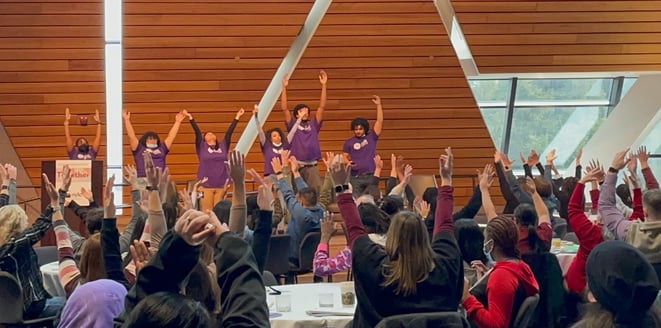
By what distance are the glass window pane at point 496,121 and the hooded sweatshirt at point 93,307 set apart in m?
10.5

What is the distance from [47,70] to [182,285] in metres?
8.25

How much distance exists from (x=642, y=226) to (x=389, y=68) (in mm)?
6486

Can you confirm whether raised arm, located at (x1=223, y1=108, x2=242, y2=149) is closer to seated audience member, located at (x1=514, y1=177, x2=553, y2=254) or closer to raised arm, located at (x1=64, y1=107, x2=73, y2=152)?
raised arm, located at (x1=64, y1=107, x2=73, y2=152)

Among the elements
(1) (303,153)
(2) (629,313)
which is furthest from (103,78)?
(2) (629,313)

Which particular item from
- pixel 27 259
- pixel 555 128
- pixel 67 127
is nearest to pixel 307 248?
pixel 27 259

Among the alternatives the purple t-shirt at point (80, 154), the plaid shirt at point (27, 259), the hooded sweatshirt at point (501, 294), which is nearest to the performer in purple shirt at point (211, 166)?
the purple t-shirt at point (80, 154)

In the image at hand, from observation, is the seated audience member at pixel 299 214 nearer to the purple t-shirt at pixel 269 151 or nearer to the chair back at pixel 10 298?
the chair back at pixel 10 298

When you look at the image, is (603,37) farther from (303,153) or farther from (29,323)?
(29,323)

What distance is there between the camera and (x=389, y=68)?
10430 millimetres

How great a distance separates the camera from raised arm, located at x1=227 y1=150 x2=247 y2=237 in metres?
2.78

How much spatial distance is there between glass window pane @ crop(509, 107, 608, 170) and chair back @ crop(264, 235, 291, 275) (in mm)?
7553

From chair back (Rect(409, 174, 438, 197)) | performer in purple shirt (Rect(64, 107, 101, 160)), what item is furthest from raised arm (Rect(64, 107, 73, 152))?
chair back (Rect(409, 174, 438, 197))

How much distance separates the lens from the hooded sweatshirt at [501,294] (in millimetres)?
3193

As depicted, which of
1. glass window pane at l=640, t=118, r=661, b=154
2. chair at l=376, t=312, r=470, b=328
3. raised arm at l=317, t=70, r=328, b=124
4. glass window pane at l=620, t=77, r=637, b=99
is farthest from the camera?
glass window pane at l=640, t=118, r=661, b=154
